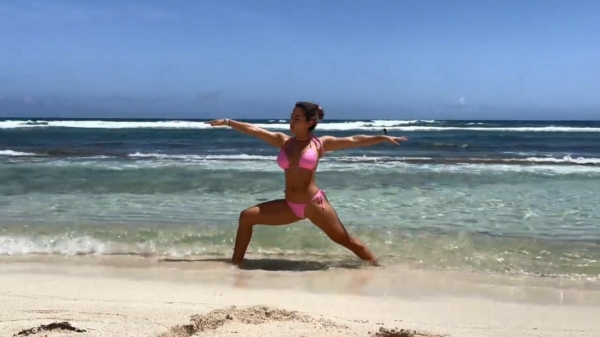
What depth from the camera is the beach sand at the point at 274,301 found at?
347cm

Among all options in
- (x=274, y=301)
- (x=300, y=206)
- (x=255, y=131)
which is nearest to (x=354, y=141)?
(x=300, y=206)

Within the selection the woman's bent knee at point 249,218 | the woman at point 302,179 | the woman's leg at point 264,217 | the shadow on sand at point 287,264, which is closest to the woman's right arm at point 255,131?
the woman at point 302,179

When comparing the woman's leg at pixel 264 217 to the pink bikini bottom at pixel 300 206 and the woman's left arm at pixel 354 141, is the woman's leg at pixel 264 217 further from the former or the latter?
the woman's left arm at pixel 354 141

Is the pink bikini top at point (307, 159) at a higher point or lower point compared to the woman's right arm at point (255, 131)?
lower

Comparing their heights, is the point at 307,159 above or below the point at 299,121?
below

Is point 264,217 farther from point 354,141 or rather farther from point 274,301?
point 274,301

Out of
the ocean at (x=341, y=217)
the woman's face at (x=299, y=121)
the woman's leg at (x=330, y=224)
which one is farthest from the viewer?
the ocean at (x=341, y=217)

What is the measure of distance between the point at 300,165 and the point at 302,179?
14 cm

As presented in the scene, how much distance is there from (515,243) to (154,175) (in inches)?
346

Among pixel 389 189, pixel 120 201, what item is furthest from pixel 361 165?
pixel 120 201

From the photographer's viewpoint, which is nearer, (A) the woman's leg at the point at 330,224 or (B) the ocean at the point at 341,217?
(A) the woman's leg at the point at 330,224

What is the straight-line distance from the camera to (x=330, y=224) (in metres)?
5.35

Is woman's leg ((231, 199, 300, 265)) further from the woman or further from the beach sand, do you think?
the beach sand

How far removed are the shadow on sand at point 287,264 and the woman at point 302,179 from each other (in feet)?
0.41
